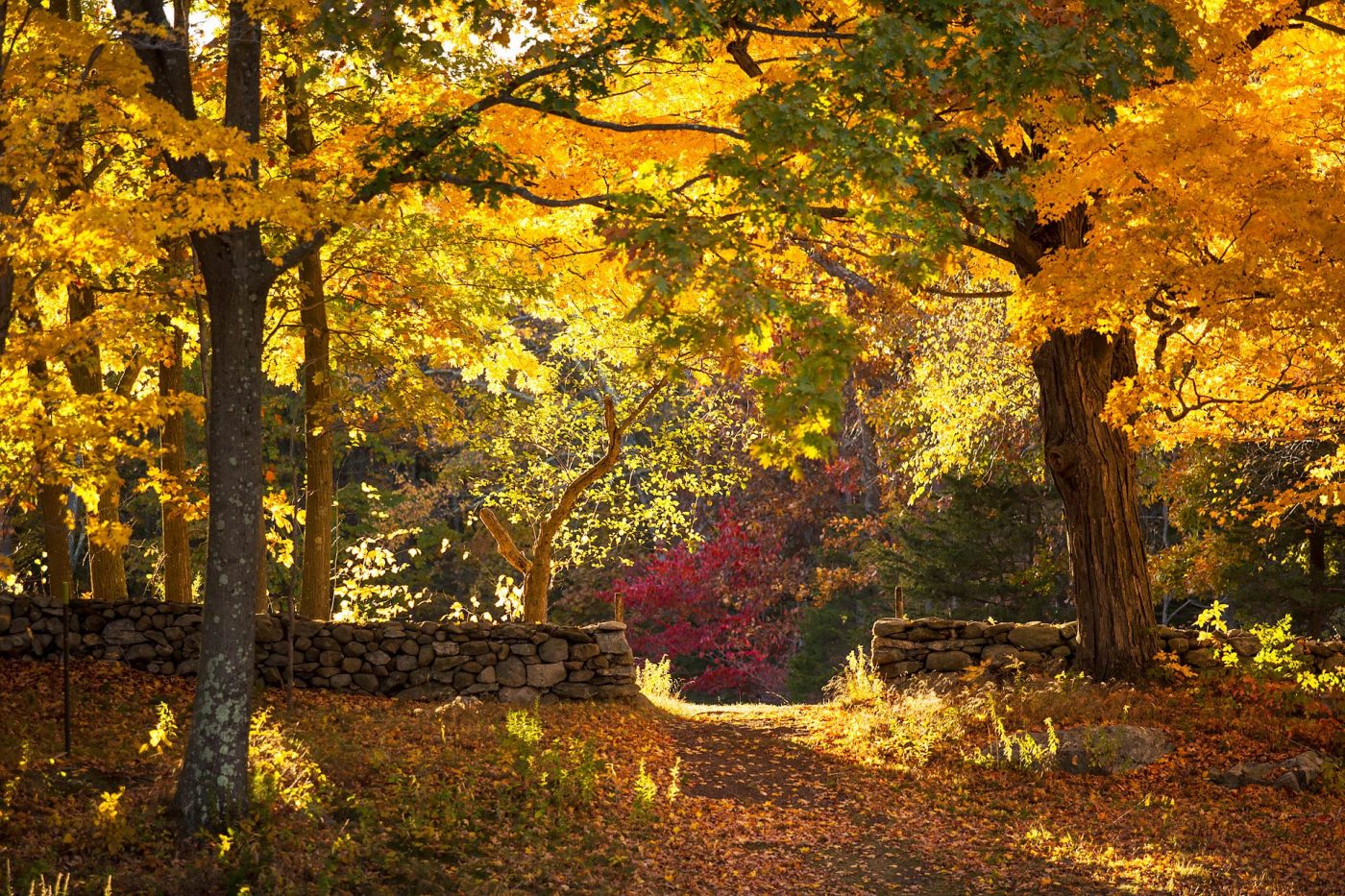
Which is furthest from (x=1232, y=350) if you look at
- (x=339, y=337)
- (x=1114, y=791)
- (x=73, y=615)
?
(x=73, y=615)

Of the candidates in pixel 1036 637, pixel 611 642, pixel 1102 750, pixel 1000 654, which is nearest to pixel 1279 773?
pixel 1102 750

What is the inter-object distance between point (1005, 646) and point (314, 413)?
296 inches

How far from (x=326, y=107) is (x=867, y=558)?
42.0 ft

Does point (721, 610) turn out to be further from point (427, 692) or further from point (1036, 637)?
point (427, 692)

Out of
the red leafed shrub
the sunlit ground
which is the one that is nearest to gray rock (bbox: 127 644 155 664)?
the sunlit ground

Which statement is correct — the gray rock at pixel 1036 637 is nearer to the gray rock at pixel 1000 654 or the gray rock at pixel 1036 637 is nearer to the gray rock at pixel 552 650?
the gray rock at pixel 1000 654

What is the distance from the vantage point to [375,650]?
38.5ft

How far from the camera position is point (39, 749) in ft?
26.3

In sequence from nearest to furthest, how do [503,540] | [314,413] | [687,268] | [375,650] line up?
[687,268] < [314,413] < [375,650] < [503,540]

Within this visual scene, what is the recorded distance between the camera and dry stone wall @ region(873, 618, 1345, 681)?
11570mm

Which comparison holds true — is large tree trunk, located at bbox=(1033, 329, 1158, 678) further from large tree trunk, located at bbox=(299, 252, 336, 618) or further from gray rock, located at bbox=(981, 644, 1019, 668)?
large tree trunk, located at bbox=(299, 252, 336, 618)

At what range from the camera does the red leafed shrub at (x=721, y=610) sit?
21.2m

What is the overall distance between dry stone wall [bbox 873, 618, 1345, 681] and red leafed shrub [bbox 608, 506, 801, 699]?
7587mm

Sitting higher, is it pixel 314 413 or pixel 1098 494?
pixel 314 413
